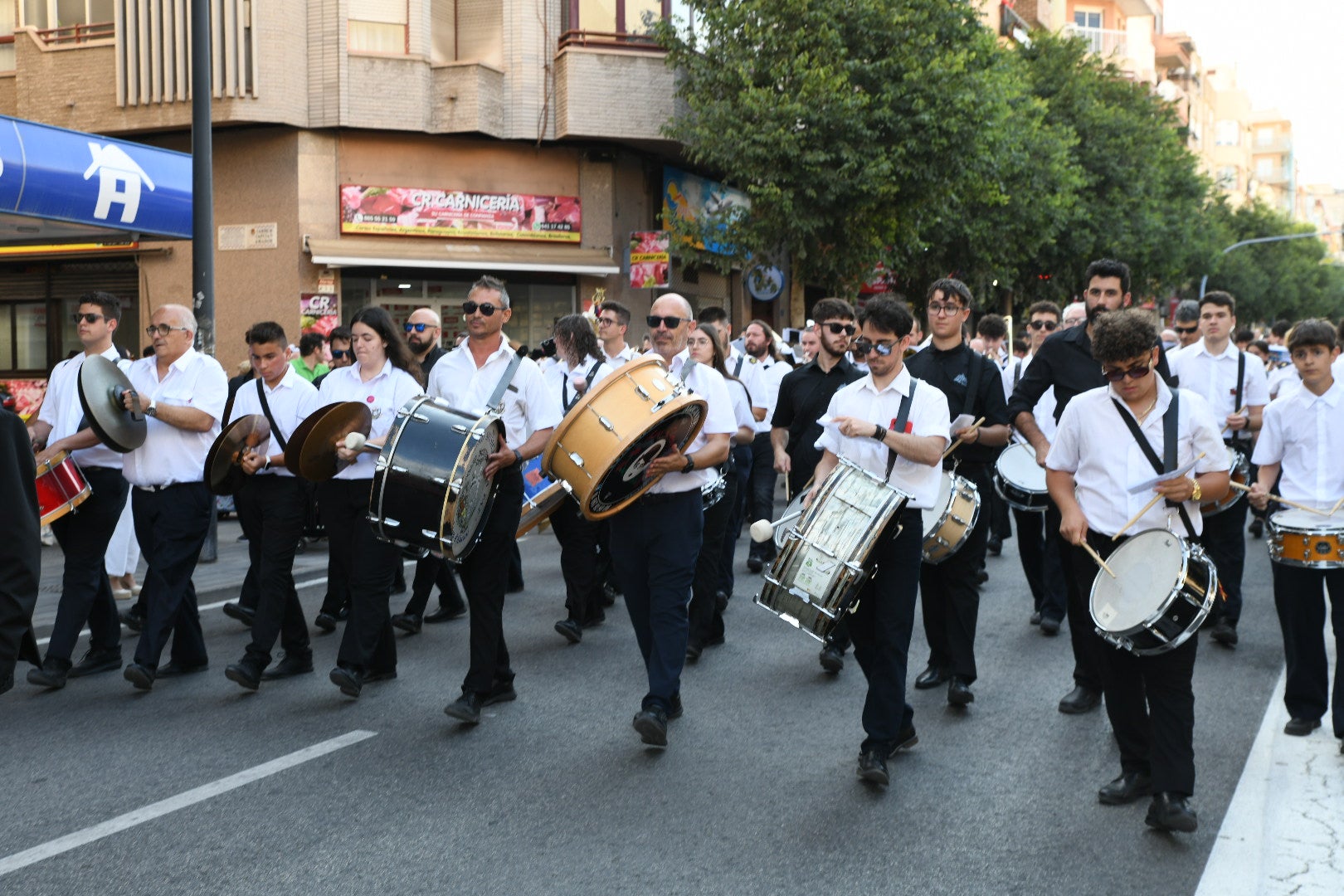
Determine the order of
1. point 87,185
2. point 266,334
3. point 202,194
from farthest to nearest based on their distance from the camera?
point 87,185 → point 202,194 → point 266,334

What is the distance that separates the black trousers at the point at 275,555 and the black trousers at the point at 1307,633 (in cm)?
474

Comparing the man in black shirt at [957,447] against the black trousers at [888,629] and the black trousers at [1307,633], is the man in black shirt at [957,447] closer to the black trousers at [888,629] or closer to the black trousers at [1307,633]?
the black trousers at [888,629]

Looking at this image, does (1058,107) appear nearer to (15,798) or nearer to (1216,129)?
(15,798)

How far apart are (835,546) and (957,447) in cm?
220

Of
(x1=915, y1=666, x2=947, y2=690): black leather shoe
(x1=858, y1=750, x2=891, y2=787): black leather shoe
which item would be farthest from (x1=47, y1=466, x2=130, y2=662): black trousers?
(x1=915, y1=666, x2=947, y2=690): black leather shoe

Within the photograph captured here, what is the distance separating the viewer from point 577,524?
841 cm

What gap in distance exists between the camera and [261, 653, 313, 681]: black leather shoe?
707cm

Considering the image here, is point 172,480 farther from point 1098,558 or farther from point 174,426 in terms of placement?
point 1098,558

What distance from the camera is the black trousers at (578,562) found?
8.28 m

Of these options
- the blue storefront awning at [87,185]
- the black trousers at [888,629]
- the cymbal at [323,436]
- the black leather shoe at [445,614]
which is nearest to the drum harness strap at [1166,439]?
the black trousers at [888,629]

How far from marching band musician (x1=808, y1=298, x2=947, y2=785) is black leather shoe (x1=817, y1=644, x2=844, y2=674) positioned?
1485 mm

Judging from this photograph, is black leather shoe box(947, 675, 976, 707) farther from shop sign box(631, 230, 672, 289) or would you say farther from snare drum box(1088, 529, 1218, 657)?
shop sign box(631, 230, 672, 289)

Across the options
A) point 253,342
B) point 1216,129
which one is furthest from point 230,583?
point 1216,129

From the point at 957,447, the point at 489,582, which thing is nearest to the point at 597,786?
the point at 489,582
